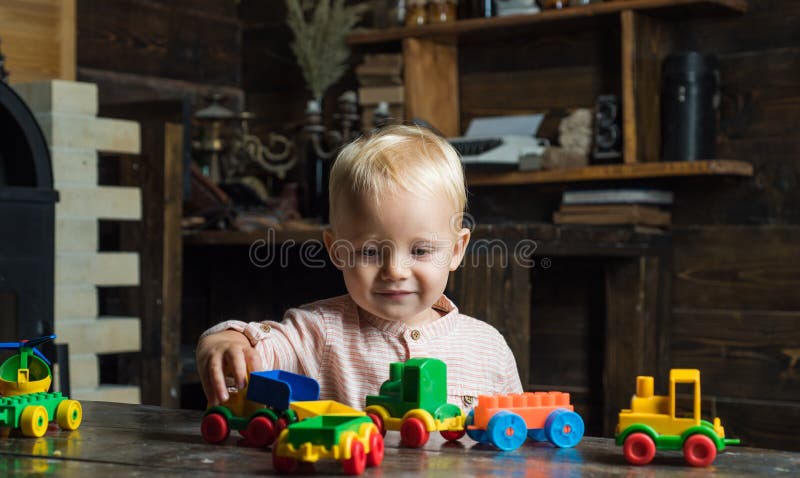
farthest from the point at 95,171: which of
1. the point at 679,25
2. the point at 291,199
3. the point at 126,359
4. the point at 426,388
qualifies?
the point at 426,388

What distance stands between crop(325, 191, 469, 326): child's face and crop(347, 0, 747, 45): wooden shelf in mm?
1875

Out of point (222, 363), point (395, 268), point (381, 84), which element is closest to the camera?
point (222, 363)

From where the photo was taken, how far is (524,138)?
340 centimetres

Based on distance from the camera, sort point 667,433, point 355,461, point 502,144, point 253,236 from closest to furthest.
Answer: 1. point 355,461
2. point 667,433
3. point 253,236
4. point 502,144

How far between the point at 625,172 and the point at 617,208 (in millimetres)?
108

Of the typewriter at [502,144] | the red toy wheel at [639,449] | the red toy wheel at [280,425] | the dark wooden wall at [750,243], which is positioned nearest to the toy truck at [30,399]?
the red toy wheel at [280,425]

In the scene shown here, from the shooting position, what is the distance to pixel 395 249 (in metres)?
1.38

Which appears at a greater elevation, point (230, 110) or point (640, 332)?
point (230, 110)

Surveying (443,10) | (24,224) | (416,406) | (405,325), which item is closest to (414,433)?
(416,406)

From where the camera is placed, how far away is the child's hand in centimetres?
123

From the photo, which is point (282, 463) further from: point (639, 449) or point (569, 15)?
point (569, 15)

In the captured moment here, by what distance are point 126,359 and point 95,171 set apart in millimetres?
608

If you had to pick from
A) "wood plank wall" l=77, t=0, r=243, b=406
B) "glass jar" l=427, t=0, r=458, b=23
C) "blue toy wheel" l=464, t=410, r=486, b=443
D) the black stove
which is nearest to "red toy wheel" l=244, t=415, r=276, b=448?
"blue toy wheel" l=464, t=410, r=486, b=443

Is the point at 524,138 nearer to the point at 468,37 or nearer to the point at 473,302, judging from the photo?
the point at 468,37
